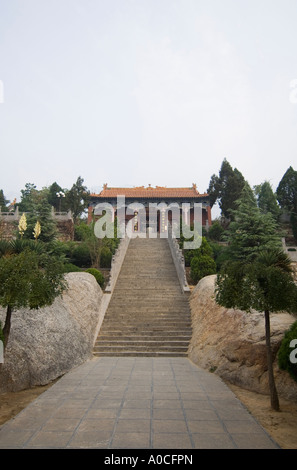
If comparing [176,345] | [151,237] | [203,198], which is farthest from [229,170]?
[176,345]

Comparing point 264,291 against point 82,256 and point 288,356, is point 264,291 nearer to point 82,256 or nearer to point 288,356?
point 288,356

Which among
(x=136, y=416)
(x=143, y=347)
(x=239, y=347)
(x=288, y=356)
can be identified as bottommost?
(x=143, y=347)

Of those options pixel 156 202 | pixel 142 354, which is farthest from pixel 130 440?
pixel 156 202

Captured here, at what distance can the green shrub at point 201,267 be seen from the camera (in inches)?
691

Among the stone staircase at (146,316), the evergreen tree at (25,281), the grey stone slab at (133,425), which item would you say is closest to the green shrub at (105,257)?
the stone staircase at (146,316)

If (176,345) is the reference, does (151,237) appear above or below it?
above

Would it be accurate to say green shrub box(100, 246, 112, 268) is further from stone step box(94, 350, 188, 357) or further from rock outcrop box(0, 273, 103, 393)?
stone step box(94, 350, 188, 357)

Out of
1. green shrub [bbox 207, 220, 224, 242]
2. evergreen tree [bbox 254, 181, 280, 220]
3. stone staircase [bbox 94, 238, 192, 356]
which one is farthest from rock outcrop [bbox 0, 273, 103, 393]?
evergreen tree [bbox 254, 181, 280, 220]

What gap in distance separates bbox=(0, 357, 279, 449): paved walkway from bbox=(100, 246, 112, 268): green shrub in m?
11.8

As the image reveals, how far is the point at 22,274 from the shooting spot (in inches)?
236

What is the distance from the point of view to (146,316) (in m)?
12.6

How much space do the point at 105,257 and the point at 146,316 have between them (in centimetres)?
808
